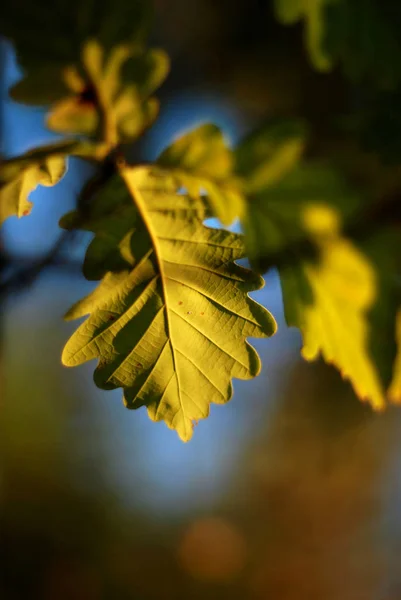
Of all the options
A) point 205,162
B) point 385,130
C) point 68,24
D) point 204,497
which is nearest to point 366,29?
point 385,130

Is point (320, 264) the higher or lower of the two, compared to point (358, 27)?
lower

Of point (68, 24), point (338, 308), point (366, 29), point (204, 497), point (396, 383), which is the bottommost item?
point (204, 497)

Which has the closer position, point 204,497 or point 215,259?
point 215,259

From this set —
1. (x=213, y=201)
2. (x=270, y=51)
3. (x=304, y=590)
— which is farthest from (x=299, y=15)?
(x=304, y=590)

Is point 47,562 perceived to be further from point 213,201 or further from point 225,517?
point 213,201

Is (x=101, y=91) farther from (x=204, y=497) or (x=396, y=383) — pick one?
(x=204, y=497)

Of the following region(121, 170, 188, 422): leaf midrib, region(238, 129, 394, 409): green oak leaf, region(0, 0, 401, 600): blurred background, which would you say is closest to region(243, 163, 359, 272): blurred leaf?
region(238, 129, 394, 409): green oak leaf

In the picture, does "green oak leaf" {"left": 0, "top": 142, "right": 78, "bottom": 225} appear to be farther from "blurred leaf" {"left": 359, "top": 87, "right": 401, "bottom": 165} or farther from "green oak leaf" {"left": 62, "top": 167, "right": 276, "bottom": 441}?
"blurred leaf" {"left": 359, "top": 87, "right": 401, "bottom": 165}
